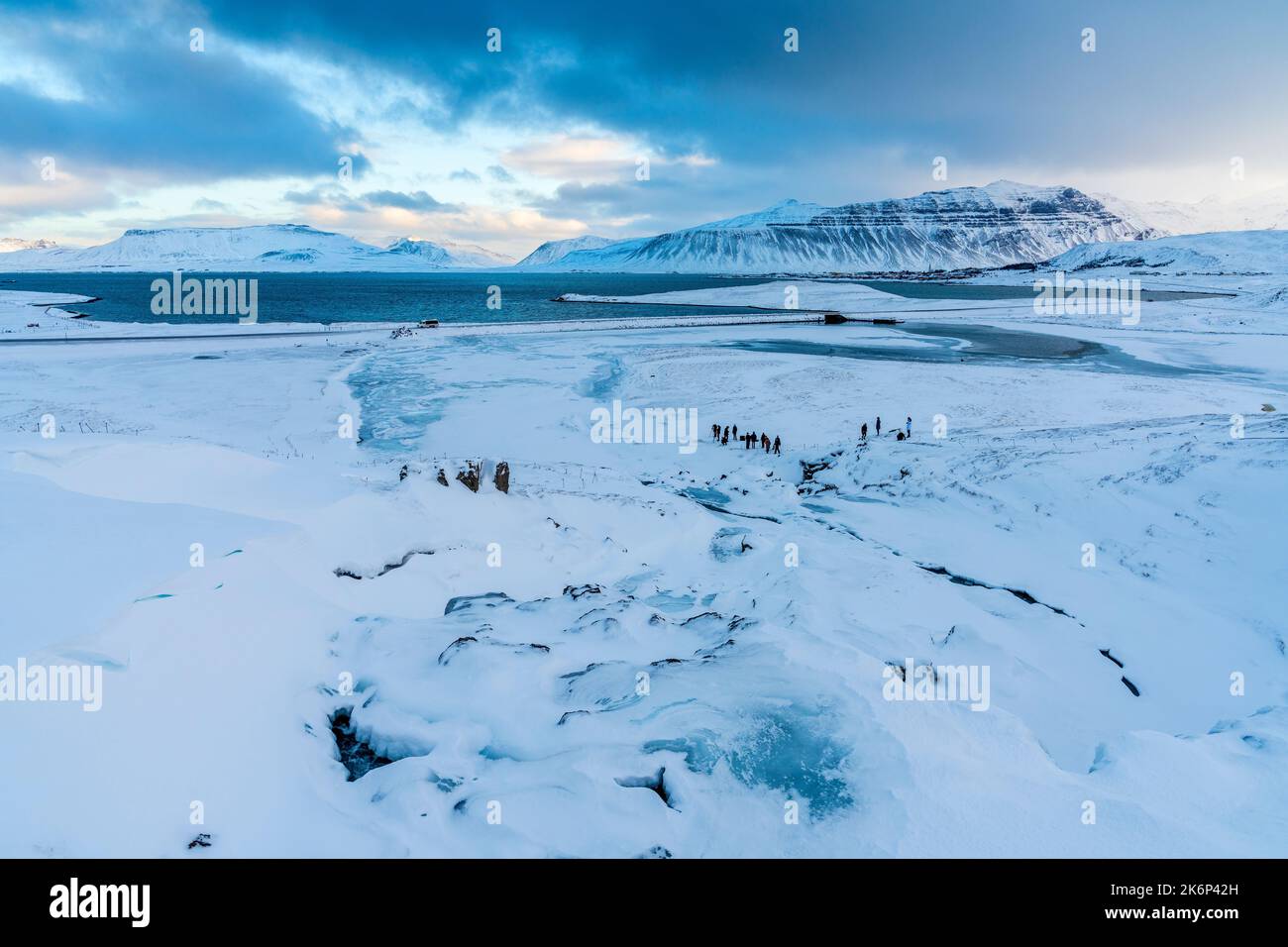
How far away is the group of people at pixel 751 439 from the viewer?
68.7 ft

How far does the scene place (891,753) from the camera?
18.4ft

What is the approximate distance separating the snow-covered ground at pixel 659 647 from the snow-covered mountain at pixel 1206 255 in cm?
14475

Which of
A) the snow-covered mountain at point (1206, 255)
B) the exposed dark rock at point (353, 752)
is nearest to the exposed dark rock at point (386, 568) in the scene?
the exposed dark rock at point (353, 752)

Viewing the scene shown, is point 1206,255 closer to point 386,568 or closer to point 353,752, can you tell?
point 386,568

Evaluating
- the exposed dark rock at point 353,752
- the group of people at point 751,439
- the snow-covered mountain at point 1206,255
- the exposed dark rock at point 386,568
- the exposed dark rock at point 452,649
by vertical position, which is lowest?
the exposed dark rock at point 353,752

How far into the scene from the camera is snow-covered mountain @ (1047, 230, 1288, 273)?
126m

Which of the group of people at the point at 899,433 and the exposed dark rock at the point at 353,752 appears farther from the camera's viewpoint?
the group of people at the point at 899,433

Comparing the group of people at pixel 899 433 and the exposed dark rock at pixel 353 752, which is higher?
the group of people at pixel 899 433

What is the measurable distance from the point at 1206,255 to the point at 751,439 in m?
164

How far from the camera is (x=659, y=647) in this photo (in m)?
8.38

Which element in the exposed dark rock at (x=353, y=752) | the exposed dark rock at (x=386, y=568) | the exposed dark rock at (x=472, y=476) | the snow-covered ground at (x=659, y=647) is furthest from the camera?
the exposed dark rock at (x=472, y=476)

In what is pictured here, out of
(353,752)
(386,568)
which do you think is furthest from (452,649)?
(386,568)

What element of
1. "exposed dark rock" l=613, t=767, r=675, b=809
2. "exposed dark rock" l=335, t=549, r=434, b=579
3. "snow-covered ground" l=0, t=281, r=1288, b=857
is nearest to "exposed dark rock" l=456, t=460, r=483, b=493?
"snow-covered ground" l=0, t=281, r=1288, b=857

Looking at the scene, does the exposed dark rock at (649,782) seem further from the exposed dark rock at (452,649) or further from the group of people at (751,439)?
the group of people at (751,439)
